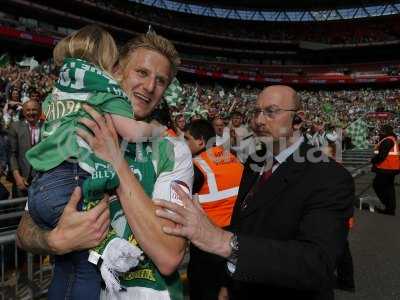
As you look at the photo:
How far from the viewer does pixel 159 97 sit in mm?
2121

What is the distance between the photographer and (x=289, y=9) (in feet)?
192

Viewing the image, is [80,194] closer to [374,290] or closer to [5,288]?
[5,288]

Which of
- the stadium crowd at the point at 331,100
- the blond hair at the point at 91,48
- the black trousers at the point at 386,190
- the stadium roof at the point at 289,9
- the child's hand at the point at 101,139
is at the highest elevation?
the stadium roof at the point at 289,9

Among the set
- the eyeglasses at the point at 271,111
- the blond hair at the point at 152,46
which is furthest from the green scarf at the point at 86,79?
the eyeglasses at the point at 271,111

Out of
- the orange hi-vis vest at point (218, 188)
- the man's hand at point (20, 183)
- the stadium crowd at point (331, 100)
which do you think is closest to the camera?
the orange hi-vis vest at point (218, 188)

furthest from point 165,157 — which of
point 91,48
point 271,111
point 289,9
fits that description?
point 289,9

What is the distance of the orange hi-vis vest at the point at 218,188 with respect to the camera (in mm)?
4352

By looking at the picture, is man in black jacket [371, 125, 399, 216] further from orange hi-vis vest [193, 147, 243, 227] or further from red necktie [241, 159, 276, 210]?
red necktie [241, 159, 276, 210]

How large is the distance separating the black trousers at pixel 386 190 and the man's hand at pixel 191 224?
31.1 ft

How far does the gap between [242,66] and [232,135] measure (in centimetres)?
4790

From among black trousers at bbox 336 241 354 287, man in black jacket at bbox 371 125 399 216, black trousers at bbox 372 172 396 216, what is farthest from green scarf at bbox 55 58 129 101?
man in black jacket at bbox 371 125 399 216

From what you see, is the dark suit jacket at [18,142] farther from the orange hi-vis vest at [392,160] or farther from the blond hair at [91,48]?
the orange hi-vis vest at [392,160]

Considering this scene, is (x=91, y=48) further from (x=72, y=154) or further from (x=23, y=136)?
(x=23, y=136)

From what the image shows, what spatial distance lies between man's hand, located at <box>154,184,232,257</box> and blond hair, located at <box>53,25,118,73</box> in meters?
0.70
